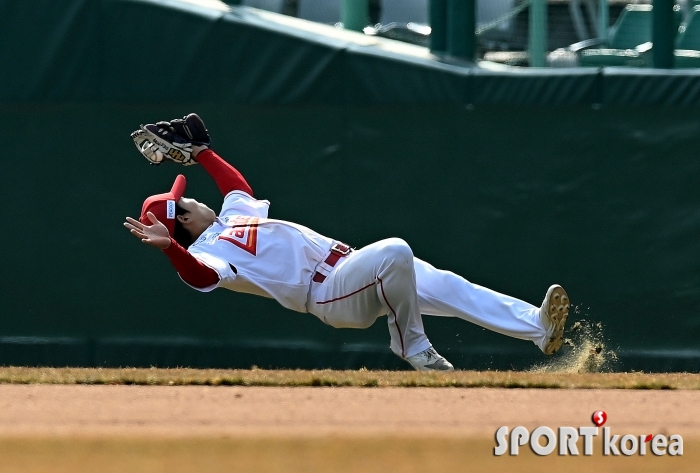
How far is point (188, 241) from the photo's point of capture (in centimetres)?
653

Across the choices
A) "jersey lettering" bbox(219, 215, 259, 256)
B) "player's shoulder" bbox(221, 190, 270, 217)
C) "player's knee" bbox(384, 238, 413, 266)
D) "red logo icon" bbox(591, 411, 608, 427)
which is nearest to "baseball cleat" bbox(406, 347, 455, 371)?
"player's knee" bbox(384, 238, 413, 266)

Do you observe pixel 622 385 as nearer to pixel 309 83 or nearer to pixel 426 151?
pixel 426 151

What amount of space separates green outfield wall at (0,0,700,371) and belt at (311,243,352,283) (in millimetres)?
1575

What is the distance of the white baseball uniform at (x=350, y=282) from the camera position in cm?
596

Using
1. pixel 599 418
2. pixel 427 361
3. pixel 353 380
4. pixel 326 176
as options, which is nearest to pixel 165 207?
pixel 353 380

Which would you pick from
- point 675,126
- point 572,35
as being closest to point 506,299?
point 675,126

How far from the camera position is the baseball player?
5.96m

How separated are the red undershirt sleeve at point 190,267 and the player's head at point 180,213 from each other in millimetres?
687

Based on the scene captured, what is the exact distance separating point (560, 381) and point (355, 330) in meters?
2.45

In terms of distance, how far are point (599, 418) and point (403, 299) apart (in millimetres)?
1637

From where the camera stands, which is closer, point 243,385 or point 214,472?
point 214,472

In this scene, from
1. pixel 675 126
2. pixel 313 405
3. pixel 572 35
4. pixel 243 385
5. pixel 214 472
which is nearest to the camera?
pixel 214 472

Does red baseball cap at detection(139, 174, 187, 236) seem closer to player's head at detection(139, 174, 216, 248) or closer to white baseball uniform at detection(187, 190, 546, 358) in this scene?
player's head at detection(139, 174, 216, 248)

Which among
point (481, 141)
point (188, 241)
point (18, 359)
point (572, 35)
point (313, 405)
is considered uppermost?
point (572, 35)
